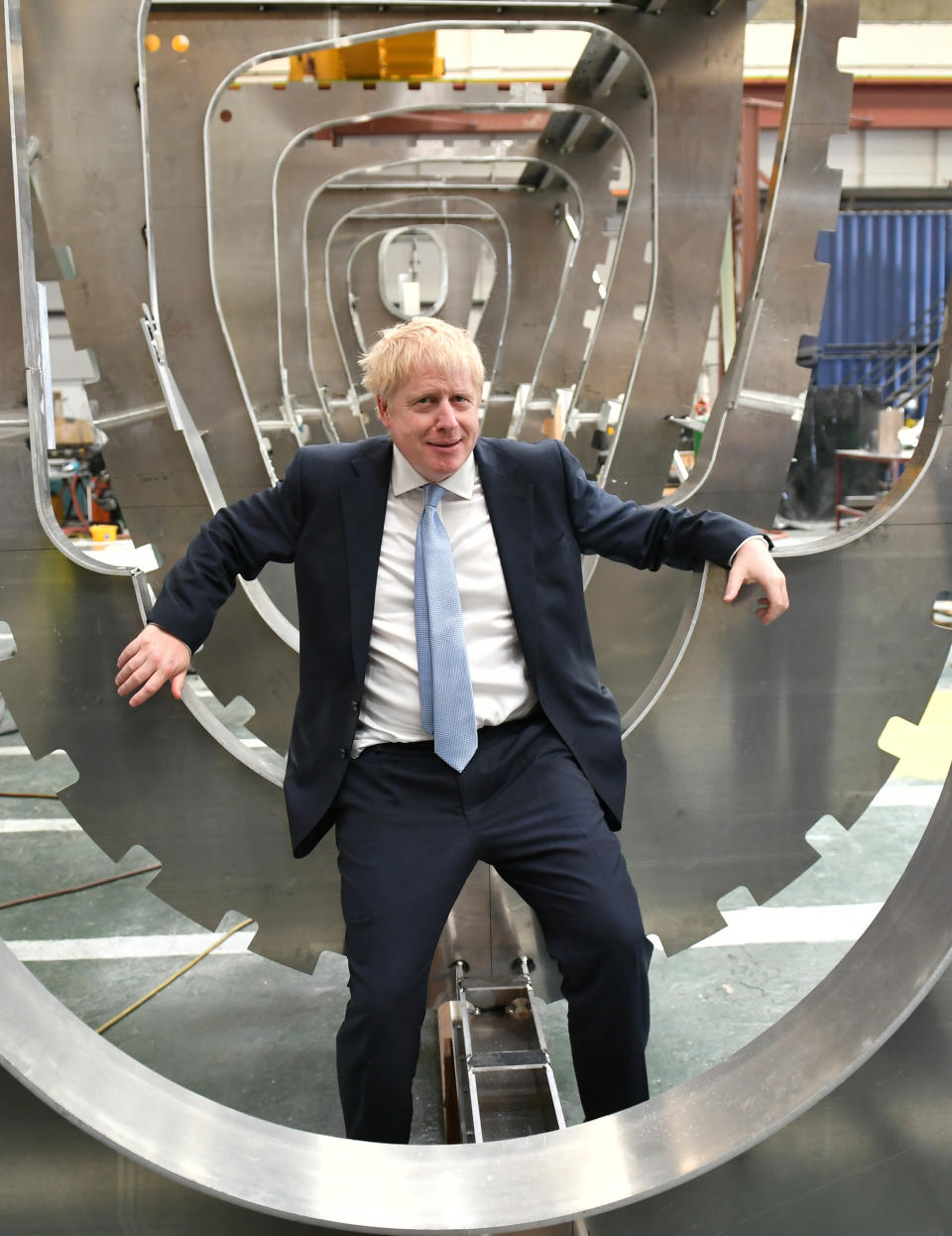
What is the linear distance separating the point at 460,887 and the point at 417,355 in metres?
0.90

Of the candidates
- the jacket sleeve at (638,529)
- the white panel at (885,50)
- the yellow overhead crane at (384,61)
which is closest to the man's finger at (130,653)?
the jacket sleeve at (638,529)

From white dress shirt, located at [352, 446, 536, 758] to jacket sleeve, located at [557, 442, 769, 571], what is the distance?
0.18 m

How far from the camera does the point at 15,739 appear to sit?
6172 mm

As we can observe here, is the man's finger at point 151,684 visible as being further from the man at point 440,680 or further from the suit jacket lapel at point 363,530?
the suit jacket lapel at point 363,530

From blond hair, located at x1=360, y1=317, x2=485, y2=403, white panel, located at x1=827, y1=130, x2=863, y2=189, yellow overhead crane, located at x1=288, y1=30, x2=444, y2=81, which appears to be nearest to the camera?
blond hair, located at x1=360, y1=317, x2=485, y2=403

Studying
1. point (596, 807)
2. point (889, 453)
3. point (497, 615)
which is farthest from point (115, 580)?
point (889, 453)

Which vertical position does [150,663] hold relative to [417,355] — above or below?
below

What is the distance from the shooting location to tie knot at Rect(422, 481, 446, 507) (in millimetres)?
2100

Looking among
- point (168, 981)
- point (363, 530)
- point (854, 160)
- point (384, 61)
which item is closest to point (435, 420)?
point (363, 530)

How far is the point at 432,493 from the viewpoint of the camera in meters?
2.11

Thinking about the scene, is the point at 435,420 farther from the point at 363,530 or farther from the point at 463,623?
the point at 463,623

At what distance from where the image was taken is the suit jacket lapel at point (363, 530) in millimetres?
2078

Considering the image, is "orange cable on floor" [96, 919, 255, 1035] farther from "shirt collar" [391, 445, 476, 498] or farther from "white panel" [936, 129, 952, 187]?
"white panel" [936, 129, 952, 187]

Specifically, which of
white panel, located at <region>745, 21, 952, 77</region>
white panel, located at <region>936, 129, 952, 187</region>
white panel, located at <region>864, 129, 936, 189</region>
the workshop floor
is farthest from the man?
white panel, located at <region>936, 129, 952, 187</region>
